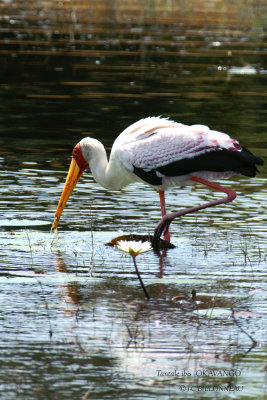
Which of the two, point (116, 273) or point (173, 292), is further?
point (116, 273)

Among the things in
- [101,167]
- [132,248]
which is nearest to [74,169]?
[101,167]

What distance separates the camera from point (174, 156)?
27.8 ft

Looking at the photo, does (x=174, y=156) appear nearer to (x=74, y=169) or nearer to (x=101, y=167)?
(x=101, y=167)

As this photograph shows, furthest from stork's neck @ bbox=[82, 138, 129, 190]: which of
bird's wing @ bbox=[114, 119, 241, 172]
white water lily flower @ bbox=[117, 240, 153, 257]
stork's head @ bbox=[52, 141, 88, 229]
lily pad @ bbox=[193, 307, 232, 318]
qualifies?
lily pad @ bbox=[193, 307, 232, 318]

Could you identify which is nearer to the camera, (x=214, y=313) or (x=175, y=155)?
(x=214, y=313)

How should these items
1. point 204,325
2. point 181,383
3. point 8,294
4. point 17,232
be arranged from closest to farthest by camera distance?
point 181,383 < point 204,325 < point 8,294 < point 17,232

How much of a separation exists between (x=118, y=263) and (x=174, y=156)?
4.18 feet

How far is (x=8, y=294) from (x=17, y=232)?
1927 millimetres

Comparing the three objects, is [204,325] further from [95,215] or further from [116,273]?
[95,215]

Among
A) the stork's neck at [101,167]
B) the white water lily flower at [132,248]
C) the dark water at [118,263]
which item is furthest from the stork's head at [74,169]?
the white water lily flower at [132,248]

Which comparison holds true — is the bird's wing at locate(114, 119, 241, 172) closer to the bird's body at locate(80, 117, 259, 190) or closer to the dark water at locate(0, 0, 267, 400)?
the bird's body at locate(80, 117, 259, 190)

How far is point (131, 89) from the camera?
18703mm

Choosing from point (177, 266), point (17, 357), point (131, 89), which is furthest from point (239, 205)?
point (131, 89)

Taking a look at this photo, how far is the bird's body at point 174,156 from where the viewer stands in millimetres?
8359
